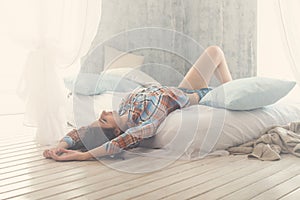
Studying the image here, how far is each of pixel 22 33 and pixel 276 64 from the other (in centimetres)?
199

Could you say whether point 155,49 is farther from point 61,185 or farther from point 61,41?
point 61,185

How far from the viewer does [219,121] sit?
2406 mm

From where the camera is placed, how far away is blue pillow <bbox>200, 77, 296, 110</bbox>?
2.48 meters

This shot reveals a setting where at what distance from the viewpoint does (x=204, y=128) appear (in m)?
2.36

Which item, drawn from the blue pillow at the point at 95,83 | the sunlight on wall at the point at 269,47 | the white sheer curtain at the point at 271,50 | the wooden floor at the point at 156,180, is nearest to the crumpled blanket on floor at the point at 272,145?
the wooden floor at the point at 156,180

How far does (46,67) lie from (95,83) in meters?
0.62

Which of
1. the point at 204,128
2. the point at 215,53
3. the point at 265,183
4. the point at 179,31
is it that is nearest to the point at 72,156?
the point at 204,128

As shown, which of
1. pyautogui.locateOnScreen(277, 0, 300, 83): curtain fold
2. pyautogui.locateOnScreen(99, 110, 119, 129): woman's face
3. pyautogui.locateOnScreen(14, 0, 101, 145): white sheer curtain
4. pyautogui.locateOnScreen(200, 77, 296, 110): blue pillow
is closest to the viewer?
pyautogui.locateOnScreen(99, 110, 119, 129): woman's face

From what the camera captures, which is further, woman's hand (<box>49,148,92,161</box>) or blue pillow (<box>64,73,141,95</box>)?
blue pillow (<box>64,73,141,95</box>)

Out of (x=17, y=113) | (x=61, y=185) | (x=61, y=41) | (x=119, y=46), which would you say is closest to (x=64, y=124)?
(x=61, y=41)

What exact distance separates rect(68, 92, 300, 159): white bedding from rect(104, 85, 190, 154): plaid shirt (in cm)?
6

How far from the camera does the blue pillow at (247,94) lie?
2484mm

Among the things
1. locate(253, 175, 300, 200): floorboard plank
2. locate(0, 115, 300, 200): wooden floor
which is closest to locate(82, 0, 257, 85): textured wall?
locate(0, 115, 300, 200): wooden floor

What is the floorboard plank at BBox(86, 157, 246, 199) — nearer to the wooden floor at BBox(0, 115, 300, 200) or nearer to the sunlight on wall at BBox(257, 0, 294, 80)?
the wooden floor at BBox(0, 115, 300, 200)
